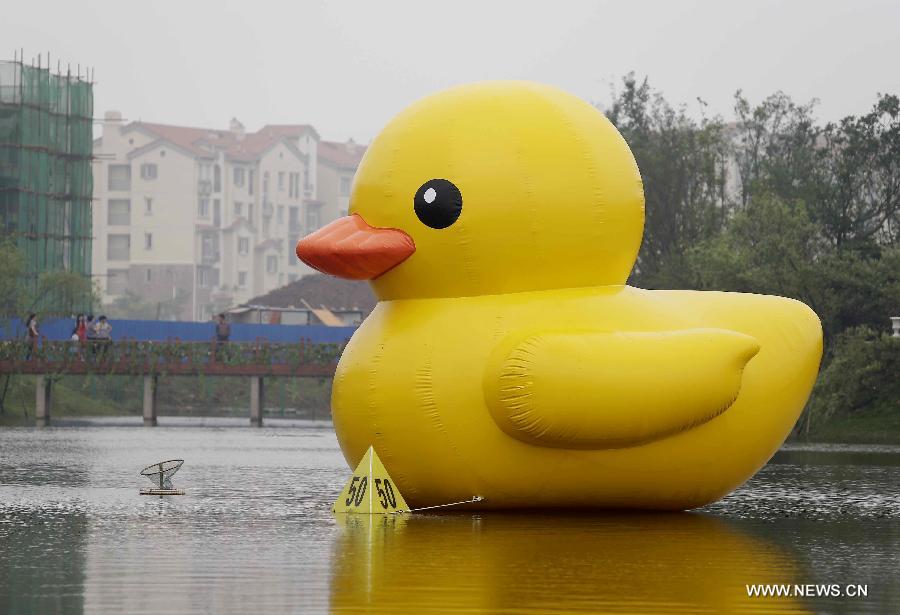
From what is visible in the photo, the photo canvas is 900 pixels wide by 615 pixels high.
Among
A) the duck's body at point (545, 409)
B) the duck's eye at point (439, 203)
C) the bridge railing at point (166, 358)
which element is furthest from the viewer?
the bridge railing at point (166, 358)

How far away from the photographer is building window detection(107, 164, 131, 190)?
435 ft

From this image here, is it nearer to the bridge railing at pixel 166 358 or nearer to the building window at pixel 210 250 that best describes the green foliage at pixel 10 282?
the bridge railing at pixel 166 358

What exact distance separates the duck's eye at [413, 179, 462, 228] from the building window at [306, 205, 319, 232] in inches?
5196

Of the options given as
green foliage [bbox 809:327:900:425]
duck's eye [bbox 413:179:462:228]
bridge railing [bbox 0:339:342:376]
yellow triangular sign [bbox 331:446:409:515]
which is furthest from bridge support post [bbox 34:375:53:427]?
duck's eye [bbox 413:179:462:228]

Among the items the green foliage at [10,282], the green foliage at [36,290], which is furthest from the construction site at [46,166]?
the green foliage at [10,282]

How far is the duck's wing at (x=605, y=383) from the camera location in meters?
15.4

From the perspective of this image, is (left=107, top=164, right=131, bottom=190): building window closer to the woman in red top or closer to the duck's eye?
the woman in red top

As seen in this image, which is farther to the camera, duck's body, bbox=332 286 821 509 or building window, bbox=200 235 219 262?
building window, bbox=200 235 219 262

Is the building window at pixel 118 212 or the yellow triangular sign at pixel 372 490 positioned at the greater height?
the building window at pixel 118 212

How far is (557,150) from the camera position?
16297 millimetres

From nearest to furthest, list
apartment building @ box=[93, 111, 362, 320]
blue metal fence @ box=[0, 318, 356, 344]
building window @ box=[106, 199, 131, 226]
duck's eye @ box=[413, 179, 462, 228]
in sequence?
duck's eye @ box=[413, 179, 462, 228] → blue metal fence @ box=[0, 318, 356, 344] → apartment building @ box=[93, 111, 362, 320] → building window @ box=[106, 199, 131, 226]

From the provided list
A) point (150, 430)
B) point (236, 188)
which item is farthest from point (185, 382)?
point (236, 188)

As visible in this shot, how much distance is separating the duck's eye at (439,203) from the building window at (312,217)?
132 meters

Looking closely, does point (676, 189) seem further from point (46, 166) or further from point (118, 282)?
point (118, 282)
